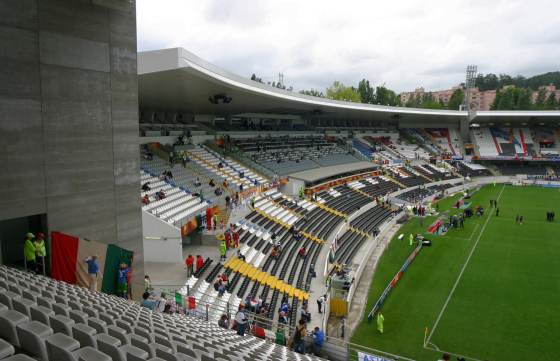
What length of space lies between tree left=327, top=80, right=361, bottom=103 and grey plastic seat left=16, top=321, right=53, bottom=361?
81.8 m

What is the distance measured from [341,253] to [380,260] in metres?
2.11

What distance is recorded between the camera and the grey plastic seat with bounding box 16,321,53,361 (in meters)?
3.13

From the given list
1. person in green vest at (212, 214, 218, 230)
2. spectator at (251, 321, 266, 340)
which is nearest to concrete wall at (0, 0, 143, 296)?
spectator at (251, 321, 266, 340)

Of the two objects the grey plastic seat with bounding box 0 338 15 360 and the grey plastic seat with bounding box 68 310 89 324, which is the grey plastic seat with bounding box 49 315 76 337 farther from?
the grey plastic seat with bounding box 0 338 15 360

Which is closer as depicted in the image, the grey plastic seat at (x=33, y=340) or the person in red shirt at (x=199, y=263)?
the grey plastic seat at (x=33, y=340)

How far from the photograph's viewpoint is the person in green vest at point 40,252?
9.50 metres

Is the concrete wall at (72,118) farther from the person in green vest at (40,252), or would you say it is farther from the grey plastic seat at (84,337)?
the grey plastic seat at (84,337)

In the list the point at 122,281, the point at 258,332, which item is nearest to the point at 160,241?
the point at 122,281

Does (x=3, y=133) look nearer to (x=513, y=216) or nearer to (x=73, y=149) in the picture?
(x=73, y=149)

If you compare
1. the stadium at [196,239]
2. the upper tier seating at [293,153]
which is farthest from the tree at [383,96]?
the stadium at [196,239]

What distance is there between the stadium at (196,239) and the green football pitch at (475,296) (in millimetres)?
85

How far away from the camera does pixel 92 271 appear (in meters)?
10.1

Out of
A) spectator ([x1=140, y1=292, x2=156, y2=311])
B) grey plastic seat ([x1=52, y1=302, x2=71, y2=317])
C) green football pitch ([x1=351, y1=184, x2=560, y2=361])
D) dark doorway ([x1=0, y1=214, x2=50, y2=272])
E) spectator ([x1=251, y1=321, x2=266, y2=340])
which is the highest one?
grey plastic seat ([x1=52, y1=302, x2=71, y2=317])

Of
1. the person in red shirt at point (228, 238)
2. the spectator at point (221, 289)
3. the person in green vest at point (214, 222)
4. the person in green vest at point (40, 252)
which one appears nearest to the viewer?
the person in green vest at point (40, 252)
